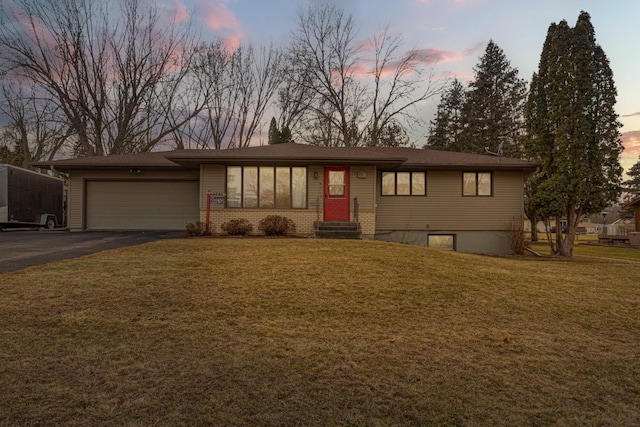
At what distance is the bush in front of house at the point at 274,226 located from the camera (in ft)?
42.3

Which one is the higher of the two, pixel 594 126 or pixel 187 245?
pixel 594 126

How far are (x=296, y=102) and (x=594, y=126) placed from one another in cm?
2054

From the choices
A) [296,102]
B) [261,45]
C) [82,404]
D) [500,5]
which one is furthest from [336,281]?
[261,45]

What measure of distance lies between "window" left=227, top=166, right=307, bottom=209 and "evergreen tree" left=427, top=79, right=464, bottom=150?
27.5m

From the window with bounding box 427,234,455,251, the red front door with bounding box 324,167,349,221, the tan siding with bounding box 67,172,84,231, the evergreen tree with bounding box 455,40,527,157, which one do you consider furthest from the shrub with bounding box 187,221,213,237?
the evergreen tree with bounding box 455,40,527,157

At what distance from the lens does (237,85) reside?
30266mm

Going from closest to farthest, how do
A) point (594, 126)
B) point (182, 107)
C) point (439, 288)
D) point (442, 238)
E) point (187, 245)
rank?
point (439, 288) → point (187, 245) → point (594, 126) → point (442, 238) → point (182, 107)

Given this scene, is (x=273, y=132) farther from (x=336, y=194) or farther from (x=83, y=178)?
(x=336, y=194)

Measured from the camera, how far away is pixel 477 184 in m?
15.5

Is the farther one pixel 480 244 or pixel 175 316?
pixel 480 244

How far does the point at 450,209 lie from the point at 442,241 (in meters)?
1.36

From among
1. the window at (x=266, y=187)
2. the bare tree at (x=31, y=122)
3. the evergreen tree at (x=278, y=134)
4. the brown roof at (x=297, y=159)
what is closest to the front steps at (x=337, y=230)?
the window at (x=266, y=187)

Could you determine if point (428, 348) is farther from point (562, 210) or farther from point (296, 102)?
point (296, 102)

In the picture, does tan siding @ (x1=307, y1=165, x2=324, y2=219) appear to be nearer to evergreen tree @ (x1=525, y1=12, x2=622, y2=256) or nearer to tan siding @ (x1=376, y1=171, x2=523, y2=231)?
tan siding @ (x1=376, y1=171, x2=523, y2=231)
